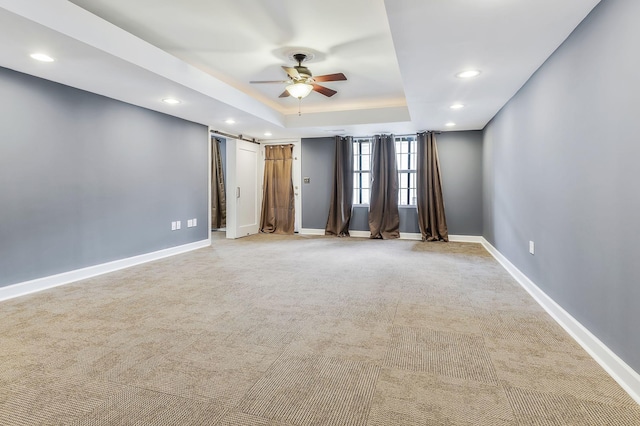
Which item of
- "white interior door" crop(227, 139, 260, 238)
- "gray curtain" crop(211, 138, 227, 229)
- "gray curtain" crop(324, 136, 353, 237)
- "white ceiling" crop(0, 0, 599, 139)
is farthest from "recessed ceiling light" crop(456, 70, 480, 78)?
"gray curtain" crop(211, 138, 227, 229)

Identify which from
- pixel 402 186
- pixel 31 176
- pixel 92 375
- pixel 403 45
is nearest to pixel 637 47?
pixel 403 45

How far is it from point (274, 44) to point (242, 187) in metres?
4.25

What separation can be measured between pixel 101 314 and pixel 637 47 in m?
4.04

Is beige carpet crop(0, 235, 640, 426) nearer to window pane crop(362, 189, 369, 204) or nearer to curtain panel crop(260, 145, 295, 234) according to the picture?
window pane crop(362, 189, 369, 204)

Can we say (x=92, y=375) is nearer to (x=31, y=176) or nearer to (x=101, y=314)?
(x=101, y=314)

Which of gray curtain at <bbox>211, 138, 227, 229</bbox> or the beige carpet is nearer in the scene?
the beige carpet

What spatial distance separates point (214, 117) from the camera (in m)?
5.48

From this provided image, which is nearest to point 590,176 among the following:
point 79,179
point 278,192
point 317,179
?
point 79,179

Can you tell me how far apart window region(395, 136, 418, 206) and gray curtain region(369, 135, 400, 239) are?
0.97ft

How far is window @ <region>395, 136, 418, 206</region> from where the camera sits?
7.37 m

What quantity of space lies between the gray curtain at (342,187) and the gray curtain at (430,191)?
1.49 metres

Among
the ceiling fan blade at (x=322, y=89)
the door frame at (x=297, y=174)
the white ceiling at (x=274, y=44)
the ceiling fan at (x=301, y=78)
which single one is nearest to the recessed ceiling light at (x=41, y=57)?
the white ceiling at (x=274, y=44)

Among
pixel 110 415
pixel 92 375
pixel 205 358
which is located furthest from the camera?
pixel 205 358

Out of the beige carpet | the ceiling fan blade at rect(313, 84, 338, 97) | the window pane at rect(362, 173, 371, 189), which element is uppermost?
the ceiling fan blade at rect(313, 84, 338, 97)
